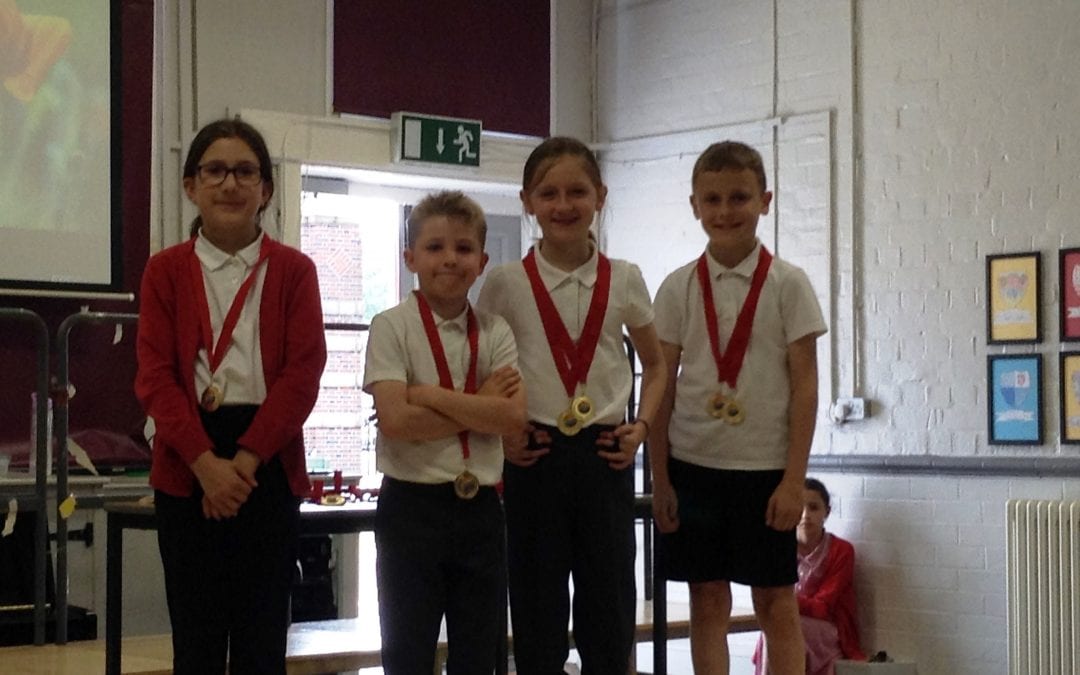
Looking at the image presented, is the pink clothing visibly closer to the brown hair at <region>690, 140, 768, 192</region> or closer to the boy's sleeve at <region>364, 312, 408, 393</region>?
the brown hair at <region>690, 140, 768, 192</region>

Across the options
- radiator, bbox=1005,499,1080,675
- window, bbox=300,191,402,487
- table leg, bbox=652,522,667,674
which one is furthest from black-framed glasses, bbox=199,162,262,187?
window, bbox=300,191,402,487

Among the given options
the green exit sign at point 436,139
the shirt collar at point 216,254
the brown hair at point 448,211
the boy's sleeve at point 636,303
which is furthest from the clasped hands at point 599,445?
the green exit sign at point 436,139

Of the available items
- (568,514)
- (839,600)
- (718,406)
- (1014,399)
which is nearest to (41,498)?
(568,514)

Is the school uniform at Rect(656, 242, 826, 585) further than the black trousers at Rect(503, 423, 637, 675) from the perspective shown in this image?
Yes

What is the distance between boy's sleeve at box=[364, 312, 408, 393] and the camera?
2.71 meters

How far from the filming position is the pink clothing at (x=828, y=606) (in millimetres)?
5910

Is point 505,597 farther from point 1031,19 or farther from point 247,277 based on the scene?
point 1031,19

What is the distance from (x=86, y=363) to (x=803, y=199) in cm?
313

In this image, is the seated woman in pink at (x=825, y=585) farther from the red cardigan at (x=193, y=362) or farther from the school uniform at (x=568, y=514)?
the red cardigan at (x=193, y=362)

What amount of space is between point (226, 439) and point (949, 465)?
12.9ft

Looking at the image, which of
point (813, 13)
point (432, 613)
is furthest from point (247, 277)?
point (813, 13)

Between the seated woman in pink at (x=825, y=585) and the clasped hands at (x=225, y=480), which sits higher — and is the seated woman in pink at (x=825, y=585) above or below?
below

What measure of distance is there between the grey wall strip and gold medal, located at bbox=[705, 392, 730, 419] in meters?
2.95

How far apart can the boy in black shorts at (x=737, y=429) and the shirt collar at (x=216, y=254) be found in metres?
0.93
